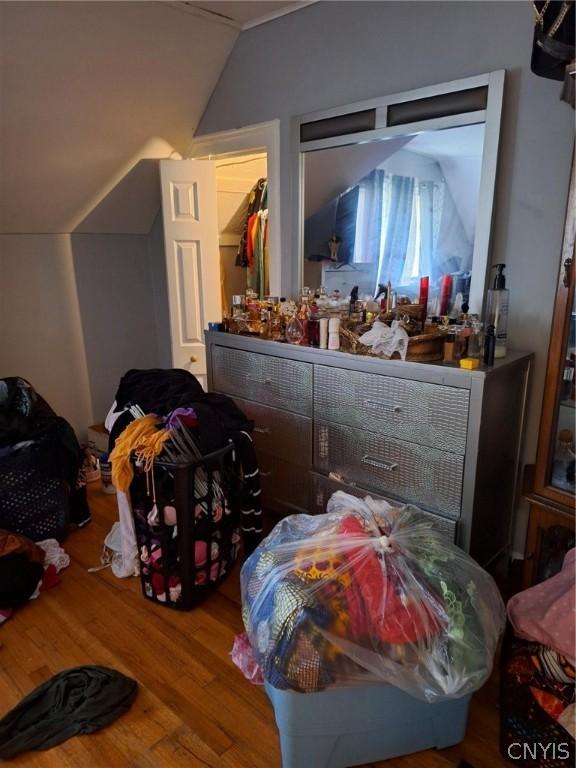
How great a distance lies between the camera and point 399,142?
2.11 meters

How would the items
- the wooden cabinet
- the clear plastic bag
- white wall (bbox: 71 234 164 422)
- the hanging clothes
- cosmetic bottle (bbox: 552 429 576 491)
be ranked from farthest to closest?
white wall (bbox: 71 234 164 422), the hanging clothes, cosmetic bottle (bbox: 552 429 576 491), the wooden cabinet, the clear plastic bag

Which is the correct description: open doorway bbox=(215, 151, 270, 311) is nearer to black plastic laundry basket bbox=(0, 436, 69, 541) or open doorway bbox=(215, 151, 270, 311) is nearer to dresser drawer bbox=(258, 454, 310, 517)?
dresser drawer bbox=(258, 454, 310, 517)

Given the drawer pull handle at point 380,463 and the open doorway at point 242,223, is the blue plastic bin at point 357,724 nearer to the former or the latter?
the drawer pull handle at point 380,463

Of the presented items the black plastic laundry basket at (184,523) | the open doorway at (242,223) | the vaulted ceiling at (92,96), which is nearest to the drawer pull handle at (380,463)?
the black plastic laundry basket at (184,523)

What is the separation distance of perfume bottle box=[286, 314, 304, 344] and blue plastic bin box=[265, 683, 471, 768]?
1.31m

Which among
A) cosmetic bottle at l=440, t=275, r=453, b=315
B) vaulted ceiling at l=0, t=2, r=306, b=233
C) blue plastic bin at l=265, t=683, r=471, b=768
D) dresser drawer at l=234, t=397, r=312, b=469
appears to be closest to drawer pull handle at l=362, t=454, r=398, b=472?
dresser drawer at l=234, t=397, r=312, b=469

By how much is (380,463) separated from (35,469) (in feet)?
5.06

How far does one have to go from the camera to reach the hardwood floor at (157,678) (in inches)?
55.0

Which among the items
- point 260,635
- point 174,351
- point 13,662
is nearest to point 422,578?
point 260,635

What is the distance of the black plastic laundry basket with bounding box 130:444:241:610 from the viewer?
5.98 feet

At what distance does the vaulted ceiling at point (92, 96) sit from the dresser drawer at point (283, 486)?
1.92 m

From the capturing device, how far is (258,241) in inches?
119

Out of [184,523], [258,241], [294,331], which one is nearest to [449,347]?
[294,331]

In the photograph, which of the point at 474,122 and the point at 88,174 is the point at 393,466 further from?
the point at 88,174
